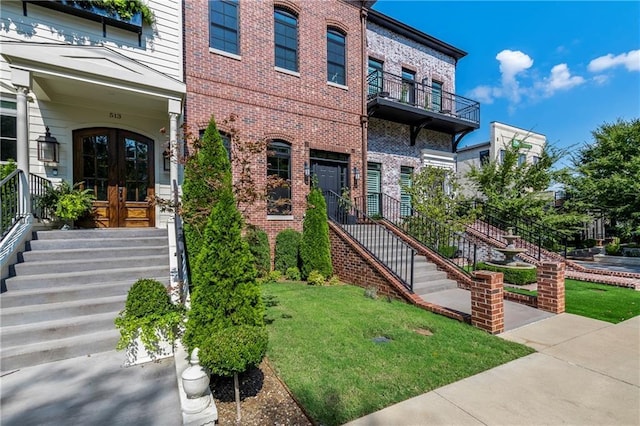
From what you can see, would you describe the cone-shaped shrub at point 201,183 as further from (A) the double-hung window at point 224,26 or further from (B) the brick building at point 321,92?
(A) the double-hung window at point 224,26

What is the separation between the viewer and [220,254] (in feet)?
9.67

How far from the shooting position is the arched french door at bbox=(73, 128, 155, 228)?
679 centimetres

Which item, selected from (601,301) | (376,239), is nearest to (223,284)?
(376,239)

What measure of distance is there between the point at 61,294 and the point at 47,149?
12.6 feet

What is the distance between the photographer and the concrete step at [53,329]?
3.37 meters

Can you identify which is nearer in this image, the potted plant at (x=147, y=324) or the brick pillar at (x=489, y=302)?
the potted plant at (x=147, y=324)

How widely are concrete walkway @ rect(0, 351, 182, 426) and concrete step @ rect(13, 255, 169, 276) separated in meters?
1.70

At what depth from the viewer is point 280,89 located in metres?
9.07

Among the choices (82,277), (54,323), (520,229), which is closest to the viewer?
(54,323)

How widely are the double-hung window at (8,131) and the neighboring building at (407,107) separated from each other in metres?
9.56

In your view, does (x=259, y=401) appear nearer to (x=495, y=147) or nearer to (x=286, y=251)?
(x=286, y=251)

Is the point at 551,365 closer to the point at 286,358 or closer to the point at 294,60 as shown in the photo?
the point at 286,358

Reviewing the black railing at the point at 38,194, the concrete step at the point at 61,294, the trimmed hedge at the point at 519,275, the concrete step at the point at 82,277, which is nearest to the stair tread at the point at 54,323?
the concrete step at the point at 61,294

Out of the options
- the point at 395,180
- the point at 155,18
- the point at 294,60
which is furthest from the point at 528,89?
the point at 155,18
